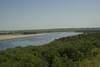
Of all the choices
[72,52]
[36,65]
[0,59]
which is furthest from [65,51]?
[36,65]

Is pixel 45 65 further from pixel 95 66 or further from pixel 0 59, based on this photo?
pixel 0 59

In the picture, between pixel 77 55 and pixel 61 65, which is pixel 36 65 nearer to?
pixel 61 65

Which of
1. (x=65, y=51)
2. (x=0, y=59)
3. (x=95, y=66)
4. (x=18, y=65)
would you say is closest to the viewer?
(x=95, y=66)

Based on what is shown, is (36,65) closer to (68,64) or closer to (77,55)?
(68,64)

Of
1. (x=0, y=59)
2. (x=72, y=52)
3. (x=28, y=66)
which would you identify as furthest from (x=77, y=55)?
(x=28, y=66)

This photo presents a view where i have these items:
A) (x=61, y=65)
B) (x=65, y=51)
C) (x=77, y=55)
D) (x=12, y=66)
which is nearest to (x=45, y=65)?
(x=61, y=65)

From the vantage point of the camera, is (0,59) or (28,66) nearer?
(28,66)

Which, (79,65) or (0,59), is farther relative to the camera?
(0,59)

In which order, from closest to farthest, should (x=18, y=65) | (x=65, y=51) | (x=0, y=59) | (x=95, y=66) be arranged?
(x=95, y=66)
(x=18, y=65)
(x=0, y=59)
(x=65, y=51)
